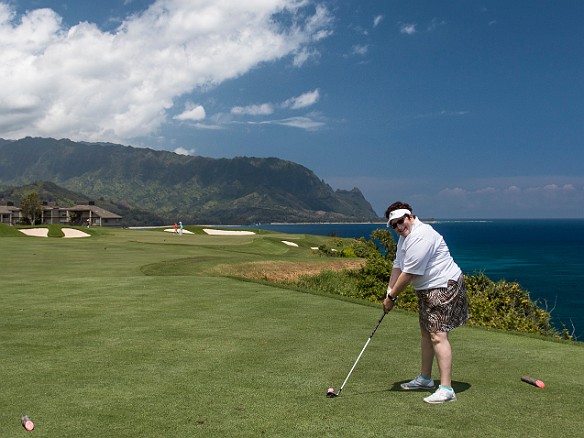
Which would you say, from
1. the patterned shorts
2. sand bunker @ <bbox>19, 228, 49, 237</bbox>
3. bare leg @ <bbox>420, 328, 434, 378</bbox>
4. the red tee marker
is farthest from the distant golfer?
sand bunker @ <bbox>19, 228, 49, 237</bbox>

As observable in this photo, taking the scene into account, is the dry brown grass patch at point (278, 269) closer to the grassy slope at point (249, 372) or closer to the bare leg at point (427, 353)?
the grassy slope at point (249, 372)

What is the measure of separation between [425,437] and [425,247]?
225 centimetres

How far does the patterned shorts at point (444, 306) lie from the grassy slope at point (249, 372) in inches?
35.3

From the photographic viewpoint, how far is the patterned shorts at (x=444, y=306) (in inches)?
275

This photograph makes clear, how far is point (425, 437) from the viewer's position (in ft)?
18.0

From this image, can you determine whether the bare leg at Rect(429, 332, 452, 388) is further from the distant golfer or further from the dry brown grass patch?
the dry brown grass patch

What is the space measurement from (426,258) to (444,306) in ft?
2.27

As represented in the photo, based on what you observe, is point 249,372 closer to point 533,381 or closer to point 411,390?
point 411,390

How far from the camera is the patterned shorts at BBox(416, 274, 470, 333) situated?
697 cm

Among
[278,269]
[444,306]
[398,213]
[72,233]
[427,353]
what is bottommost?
[72,233]

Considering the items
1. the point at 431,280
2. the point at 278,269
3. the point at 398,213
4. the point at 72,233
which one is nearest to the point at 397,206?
the point at 398,213

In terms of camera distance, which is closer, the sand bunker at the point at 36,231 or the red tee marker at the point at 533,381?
the red tee marker at the point at 533,381

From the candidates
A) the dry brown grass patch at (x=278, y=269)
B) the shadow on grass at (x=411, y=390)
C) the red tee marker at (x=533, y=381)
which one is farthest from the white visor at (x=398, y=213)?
the dry brown grass patch at (x=278, y=269)

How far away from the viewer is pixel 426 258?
6801 mm
